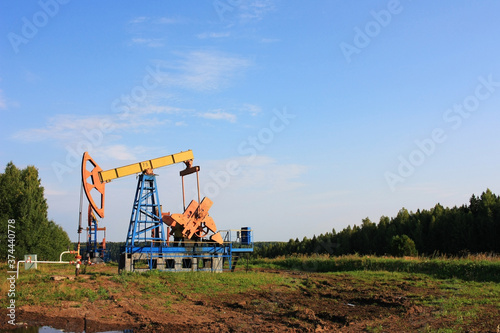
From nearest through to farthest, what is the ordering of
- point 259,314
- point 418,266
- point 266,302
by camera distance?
point 259,314, point 266,302, point 418,266

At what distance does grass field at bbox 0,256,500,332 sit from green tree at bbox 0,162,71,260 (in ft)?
59.7

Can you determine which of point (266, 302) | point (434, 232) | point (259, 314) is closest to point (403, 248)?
point (434, 232)

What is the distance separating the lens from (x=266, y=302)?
13.3 m

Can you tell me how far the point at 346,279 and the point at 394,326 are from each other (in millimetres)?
10256

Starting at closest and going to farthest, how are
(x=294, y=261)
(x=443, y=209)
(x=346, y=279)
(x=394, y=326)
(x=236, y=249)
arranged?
→ (x=394, y=326) → (x=346, y=279) → (x=236, y=249) → (x=294, y=261) → (x=443, y=209)

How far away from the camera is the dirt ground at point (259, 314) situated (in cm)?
974

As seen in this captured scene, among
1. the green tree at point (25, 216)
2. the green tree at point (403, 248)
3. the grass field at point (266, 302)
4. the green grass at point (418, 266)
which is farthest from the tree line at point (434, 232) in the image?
the green tree at point (25, 216)

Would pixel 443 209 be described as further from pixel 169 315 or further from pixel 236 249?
pixel 169 315

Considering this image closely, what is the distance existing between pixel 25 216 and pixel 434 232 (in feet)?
105

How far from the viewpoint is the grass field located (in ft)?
33.1

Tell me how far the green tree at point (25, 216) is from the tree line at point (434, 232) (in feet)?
81.4

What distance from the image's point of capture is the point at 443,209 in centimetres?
3944

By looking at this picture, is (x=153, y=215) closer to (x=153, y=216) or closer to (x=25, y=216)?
(x=153, y=216)

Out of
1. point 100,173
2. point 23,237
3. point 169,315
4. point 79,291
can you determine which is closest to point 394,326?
point 169,315
